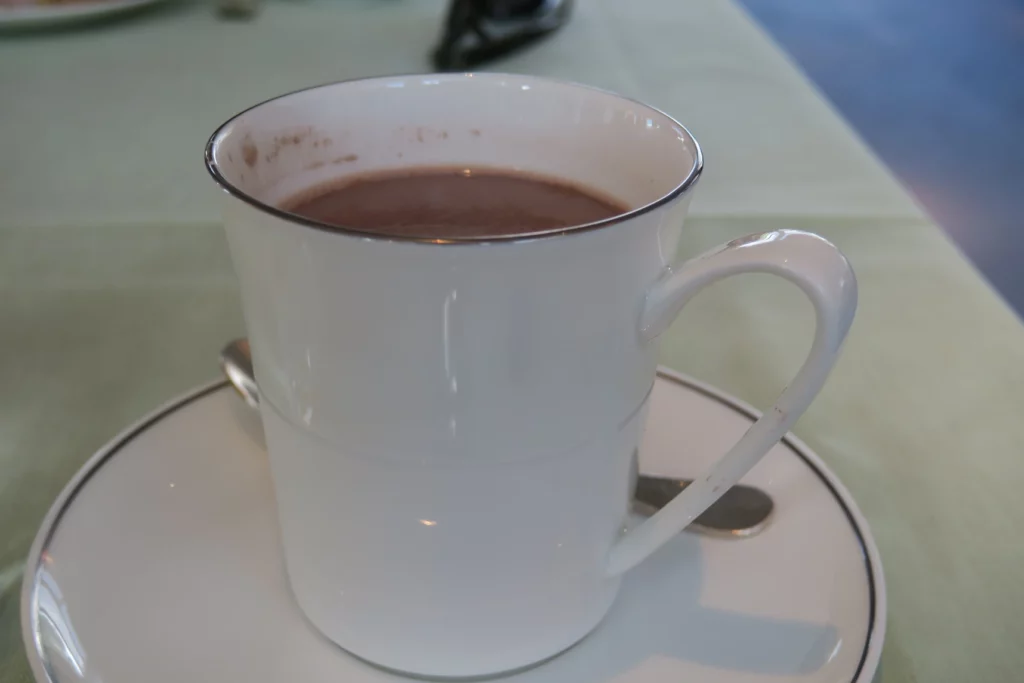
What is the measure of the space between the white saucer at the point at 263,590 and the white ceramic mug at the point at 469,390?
0.9 inches

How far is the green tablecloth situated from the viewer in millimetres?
551

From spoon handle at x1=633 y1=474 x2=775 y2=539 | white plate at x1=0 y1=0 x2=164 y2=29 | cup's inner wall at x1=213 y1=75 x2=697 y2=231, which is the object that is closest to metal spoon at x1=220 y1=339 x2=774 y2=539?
spoon handle at x1=633 y1=474 x2=775 y2=539

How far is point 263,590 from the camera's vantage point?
465 millimetres

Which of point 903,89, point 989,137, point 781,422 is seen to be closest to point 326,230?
point 781,422

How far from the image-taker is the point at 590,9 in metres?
1.55

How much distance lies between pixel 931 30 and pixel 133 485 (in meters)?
4.28

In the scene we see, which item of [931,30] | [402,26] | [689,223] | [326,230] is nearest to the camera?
[326,230]

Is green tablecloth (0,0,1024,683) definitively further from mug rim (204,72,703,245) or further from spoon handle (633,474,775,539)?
mug rim (204,72,703,245)

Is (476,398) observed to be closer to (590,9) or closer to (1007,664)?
(1007,664)

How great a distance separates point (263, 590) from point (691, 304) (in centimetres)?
50

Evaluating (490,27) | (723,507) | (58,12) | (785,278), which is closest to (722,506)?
(723,507)

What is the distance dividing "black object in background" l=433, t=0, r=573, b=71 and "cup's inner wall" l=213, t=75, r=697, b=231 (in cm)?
73

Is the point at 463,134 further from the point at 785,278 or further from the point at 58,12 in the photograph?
the point at 58,12

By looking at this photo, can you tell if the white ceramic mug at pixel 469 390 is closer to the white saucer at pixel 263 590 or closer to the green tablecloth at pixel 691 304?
the white saucer at pixel 263 590
